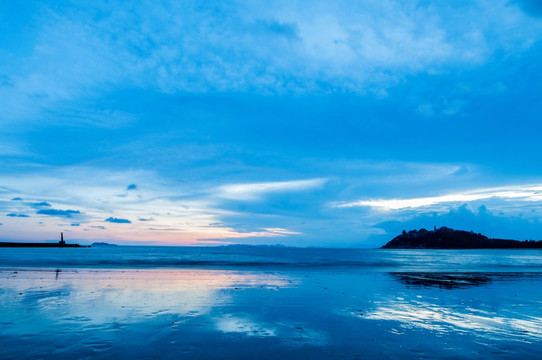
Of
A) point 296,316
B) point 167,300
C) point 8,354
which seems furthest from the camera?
point 167,300

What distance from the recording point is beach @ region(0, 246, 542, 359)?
12.1 meters

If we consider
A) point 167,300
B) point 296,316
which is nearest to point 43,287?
point 167,300

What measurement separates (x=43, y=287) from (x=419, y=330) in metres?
28.1

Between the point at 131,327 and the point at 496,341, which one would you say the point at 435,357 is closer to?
the point at 496,341

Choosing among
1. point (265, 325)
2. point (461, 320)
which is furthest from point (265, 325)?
point (461, 320)

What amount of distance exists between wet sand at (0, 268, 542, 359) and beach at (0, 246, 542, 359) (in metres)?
→ 0.04

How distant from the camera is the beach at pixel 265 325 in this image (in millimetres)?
12133

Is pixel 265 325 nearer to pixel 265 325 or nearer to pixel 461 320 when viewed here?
pixel 265 325

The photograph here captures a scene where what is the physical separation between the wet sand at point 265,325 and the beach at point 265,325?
0.14 ft

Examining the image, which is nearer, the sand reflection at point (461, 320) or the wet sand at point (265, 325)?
the wet sand at point (265, 325)

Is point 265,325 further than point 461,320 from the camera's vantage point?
No

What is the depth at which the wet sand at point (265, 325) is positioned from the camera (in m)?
12.1

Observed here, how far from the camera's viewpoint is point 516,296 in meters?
25.2

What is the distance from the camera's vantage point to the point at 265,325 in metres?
15.9
